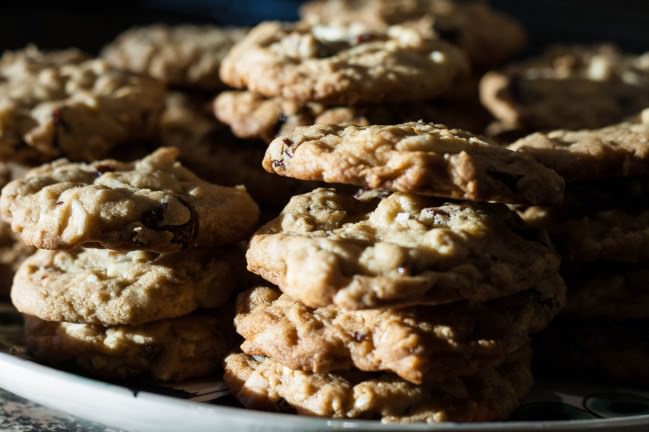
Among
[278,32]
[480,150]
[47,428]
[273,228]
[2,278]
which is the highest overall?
[278,32]

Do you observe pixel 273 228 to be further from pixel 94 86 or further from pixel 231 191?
pixel 94 86

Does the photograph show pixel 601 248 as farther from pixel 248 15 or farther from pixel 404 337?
pixel 248 15

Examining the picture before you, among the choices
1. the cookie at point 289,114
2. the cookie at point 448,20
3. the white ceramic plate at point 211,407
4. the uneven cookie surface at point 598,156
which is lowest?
the white ceramic plate at point 211,407

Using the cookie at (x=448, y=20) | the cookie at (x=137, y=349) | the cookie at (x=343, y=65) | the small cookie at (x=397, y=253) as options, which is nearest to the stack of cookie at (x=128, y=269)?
the cookie at (x=137, y=349)

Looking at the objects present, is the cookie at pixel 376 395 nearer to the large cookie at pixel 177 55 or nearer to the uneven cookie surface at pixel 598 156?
the uneven cookie surface at pixel 598 156

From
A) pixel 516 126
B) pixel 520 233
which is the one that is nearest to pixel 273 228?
pixel 520 233

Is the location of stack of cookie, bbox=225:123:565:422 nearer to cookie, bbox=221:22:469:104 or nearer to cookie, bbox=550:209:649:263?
cookie, bbox=550:209:649:263

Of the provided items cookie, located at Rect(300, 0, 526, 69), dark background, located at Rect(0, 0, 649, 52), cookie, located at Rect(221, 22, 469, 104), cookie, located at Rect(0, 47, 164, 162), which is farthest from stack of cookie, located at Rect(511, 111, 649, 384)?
dark background, located at Rect(0, 0, 649, 52)
